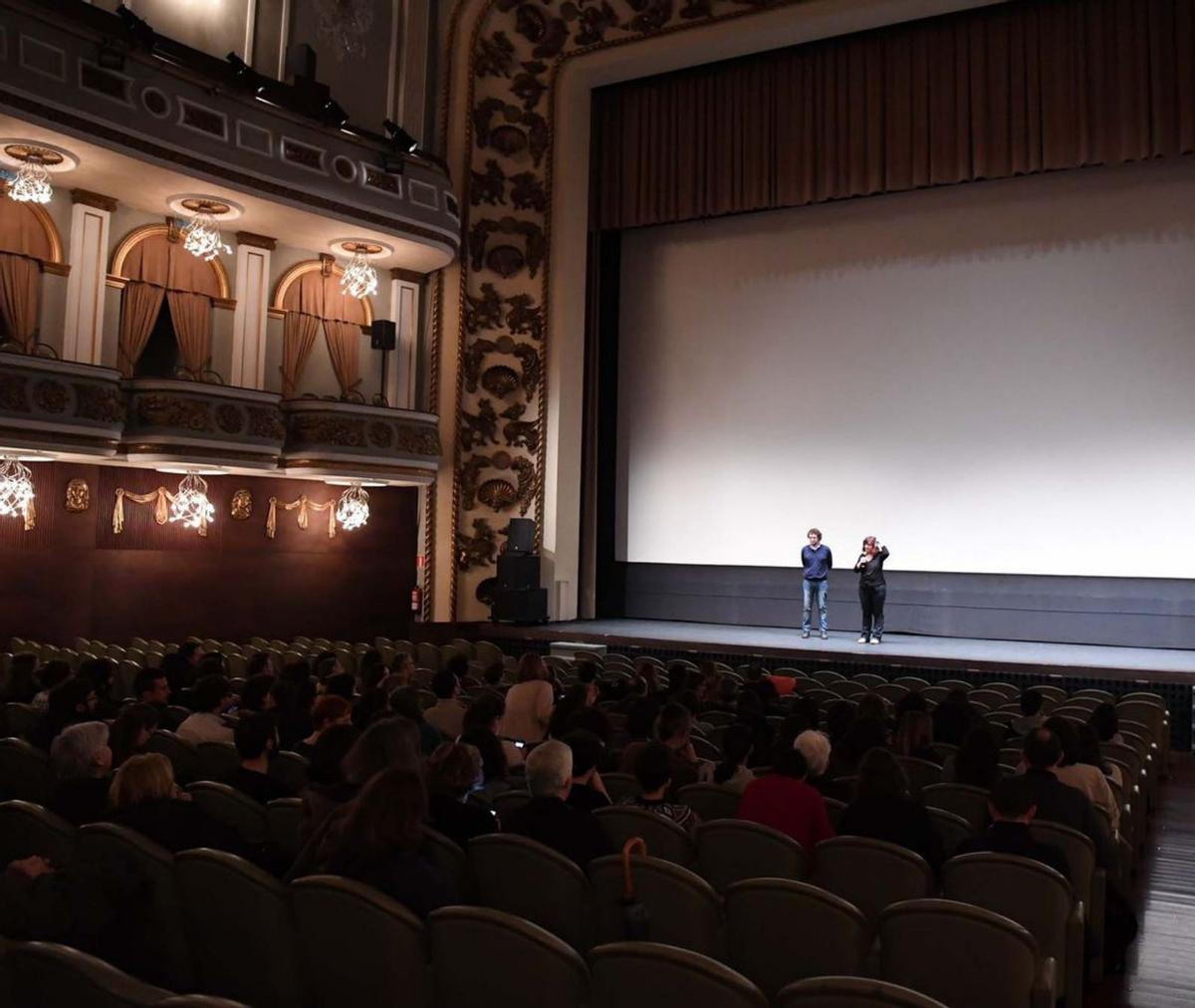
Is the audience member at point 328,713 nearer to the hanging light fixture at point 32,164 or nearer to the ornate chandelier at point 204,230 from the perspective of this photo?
the hanging light fixture at point 32,164

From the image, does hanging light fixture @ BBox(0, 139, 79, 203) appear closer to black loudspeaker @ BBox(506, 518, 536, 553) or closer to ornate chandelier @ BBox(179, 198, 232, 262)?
ornate chandelier @ BBox(179, 198, 232, 262)

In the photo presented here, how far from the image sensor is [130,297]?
1385 cm

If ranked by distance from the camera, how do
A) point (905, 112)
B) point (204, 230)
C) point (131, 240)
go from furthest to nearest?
point (905, 112)
point (131, 240)
point (204, 230)

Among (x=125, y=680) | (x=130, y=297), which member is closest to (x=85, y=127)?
(x=130, y=297)

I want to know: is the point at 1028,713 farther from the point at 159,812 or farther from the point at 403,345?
the point at 403,345

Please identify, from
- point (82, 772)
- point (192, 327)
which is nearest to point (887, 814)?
point (82, 772)

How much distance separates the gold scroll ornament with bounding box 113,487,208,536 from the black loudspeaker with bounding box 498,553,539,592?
393cm

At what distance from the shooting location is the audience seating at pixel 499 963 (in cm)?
253

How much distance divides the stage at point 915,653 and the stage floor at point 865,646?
1 centimetres

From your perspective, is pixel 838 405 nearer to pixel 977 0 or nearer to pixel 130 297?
pixel 977 0

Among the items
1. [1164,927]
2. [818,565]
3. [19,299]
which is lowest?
[1164,927]

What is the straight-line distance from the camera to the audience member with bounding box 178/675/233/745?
6086mm

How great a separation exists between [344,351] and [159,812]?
42.3 feet

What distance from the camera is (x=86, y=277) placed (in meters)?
13.4
